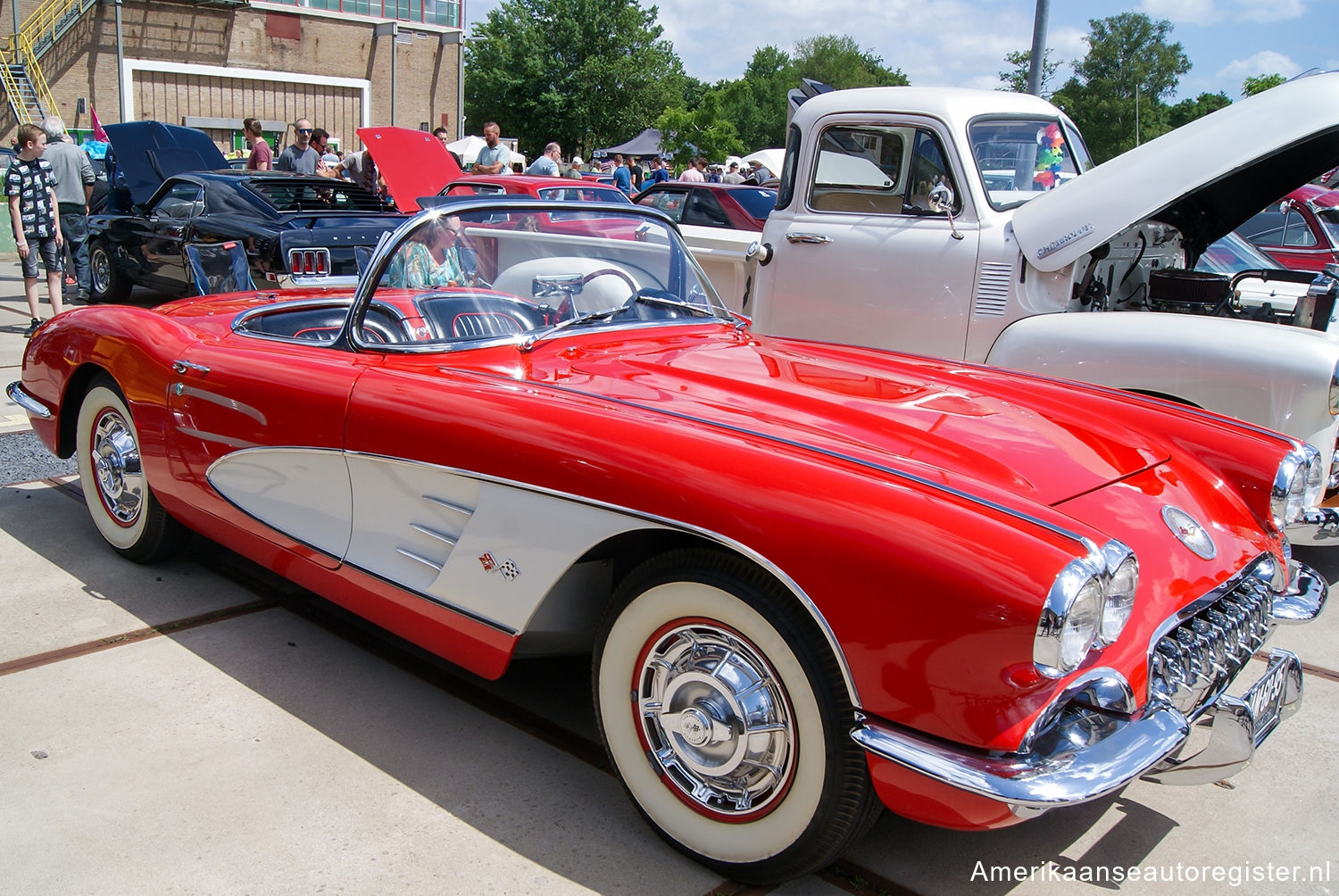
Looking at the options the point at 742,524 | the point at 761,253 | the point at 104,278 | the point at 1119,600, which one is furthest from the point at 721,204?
the point at 1119,600

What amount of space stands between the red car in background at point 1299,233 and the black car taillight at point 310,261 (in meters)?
8.89

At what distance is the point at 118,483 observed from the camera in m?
3.87

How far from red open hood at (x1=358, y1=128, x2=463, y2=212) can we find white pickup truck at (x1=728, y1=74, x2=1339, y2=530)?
5.24m

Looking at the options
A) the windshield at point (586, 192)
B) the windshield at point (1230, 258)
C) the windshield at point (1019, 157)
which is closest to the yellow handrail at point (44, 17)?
the windshield at point (586, 192)

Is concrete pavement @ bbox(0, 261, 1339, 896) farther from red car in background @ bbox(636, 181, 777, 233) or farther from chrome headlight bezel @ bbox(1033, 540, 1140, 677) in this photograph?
red car in background @ bbox(636, 181, 777, 233)

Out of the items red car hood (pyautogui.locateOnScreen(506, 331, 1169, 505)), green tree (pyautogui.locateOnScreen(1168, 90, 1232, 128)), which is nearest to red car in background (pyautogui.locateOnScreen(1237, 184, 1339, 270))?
red car hood (pyautogui.locateOnScreen(506, 331, 1169, 505))

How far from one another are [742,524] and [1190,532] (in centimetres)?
108

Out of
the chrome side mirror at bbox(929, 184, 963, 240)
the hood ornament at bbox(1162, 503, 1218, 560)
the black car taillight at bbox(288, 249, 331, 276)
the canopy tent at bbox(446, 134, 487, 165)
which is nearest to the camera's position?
the hood ornament at bbox(1162, 503, 1218, 560)

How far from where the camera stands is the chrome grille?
6.82 feet

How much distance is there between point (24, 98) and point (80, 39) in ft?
8.75

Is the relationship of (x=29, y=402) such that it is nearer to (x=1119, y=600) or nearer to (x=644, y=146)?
(x=1119, y=600)

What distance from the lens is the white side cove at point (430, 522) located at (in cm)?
234

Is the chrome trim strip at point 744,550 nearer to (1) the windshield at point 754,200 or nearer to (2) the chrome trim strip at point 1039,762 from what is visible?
(2) the chrome trim strip at point 1039,762

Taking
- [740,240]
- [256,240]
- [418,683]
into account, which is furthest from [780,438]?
[256,240]
